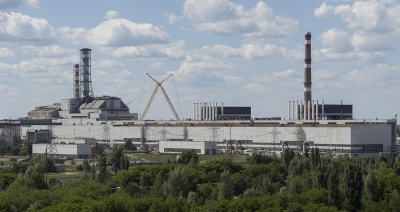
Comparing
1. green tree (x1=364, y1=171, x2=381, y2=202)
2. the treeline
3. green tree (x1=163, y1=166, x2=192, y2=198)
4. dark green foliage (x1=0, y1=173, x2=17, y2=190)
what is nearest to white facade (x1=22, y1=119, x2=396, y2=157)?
the treeline

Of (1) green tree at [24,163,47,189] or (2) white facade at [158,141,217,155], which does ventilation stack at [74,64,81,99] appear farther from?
(1) green tree at [24,163,47,189]

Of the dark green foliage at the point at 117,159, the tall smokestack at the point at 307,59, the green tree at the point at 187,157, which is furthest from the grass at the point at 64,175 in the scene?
the tall smokestack at the point at 307,59

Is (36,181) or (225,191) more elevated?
(36,181)

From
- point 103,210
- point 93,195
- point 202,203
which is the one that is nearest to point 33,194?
point 93,195

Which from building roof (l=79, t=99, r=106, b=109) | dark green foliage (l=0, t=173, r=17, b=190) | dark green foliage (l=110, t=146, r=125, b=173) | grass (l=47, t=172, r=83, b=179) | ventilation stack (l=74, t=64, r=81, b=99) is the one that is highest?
ventilation stack (l=74, t=64, r=81, b=99)

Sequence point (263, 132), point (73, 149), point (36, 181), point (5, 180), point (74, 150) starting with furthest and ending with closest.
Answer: point (73, 149) → point (74, 150) → point (263, 132) → point (5, 180) → point (36, 181)

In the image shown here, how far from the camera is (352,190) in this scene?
50938mm

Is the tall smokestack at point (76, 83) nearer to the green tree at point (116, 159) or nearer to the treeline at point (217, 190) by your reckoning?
the green tree at point (116, 159)

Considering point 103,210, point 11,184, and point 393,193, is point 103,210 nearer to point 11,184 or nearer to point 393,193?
point 11,184

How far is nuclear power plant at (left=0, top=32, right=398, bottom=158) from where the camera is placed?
94000mm

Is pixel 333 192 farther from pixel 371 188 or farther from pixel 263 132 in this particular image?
pixel 263 132

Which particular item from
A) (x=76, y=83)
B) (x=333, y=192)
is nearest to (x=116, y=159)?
(x=333, y=192)

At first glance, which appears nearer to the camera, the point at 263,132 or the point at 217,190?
the point at 217,190

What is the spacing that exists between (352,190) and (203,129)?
60.4 m
